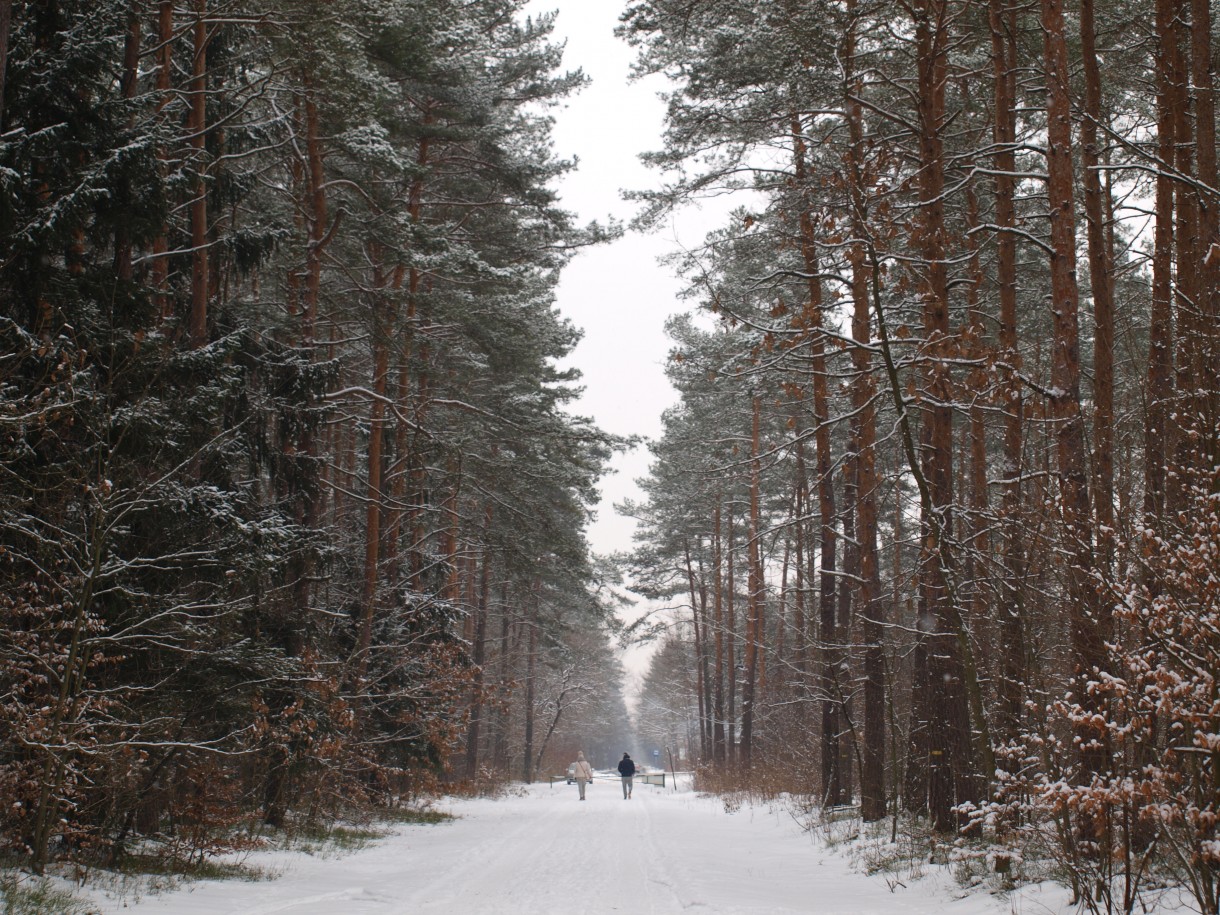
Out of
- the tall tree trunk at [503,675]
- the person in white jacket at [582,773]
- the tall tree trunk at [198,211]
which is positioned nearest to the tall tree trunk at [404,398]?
the tall tree trunk at [198,211]

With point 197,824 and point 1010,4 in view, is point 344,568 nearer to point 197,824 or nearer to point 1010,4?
point 197,824

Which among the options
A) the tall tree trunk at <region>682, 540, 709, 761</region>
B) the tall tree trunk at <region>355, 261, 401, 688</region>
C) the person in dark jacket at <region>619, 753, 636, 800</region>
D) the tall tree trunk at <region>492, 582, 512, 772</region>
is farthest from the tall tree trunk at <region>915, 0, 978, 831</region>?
the person in dark jacket at <region>619, 753, 636, 800</region>

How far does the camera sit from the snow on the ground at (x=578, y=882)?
770 centimetres

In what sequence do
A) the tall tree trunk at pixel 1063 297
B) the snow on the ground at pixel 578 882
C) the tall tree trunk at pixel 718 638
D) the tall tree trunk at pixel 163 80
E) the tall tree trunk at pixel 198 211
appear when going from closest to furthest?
1. the tall tree trunk at pixel 1063 297
2. the snow on the ground at pixel 578 882
3. the tall tree trunk at pixel 163 80
4. the tall tree trunk at pixel 198 211
5. the tall tree trunk at pixel 718 638

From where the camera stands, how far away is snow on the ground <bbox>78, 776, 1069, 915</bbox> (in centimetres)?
770

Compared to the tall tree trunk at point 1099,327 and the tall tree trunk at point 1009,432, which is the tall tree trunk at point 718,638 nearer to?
the tall tree trunk at point 1009,432

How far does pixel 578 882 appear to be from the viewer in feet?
32.1

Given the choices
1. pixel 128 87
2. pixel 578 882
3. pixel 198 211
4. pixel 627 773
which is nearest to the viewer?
pixel 578 882

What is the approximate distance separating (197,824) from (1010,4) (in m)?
12.6

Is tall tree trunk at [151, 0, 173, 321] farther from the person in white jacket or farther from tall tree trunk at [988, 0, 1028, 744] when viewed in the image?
the person in white jacket

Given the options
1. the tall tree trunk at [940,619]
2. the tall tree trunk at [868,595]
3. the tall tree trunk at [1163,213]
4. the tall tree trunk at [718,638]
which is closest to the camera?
the tall tree trunk at [1163,213]

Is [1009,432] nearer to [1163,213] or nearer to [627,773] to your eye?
[1163,213]

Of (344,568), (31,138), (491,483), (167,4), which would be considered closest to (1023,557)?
(31,138)

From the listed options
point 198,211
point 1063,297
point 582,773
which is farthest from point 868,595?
point 582,773
